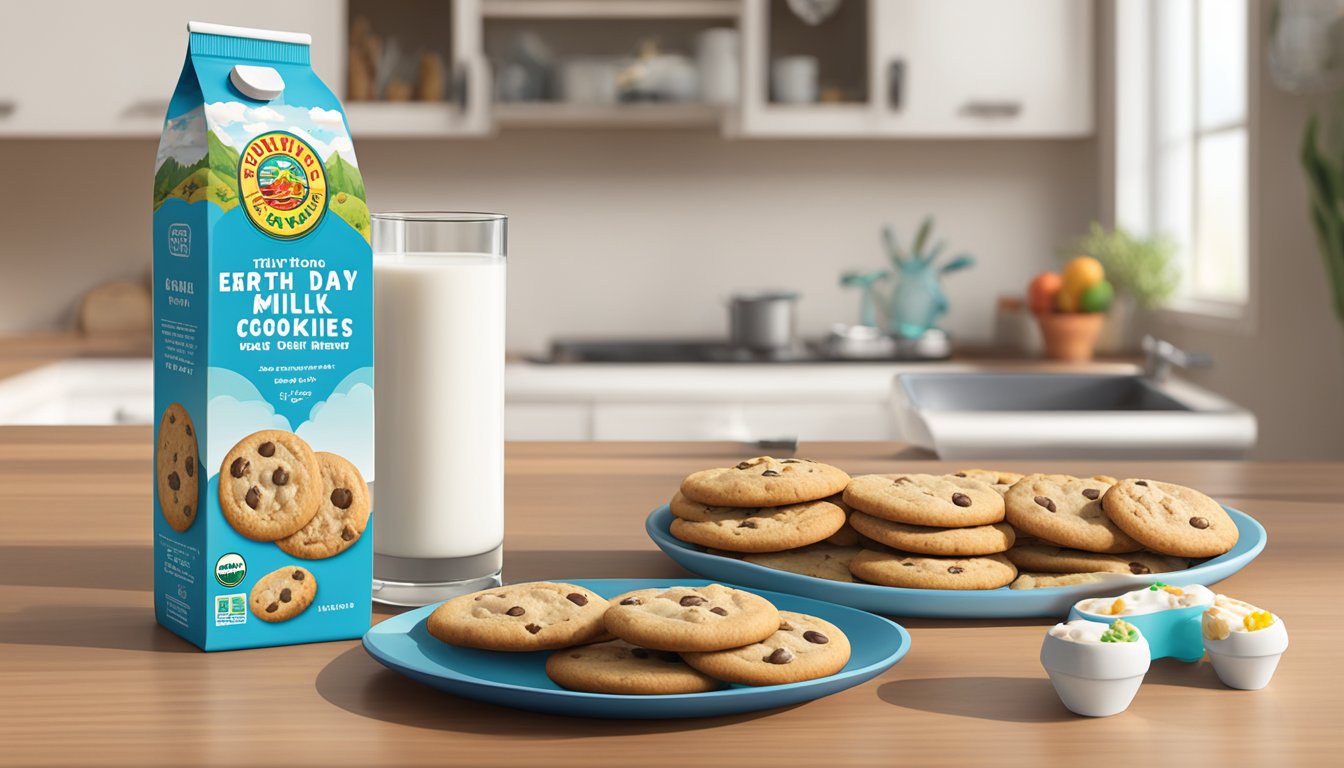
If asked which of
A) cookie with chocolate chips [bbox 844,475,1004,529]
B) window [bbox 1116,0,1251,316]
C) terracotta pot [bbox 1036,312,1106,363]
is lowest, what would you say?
cookie with chocolate chips [bbox 844,475,1004,529]

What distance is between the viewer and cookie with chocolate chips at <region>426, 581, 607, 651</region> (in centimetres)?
61

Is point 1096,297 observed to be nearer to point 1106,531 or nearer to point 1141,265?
point 1141,265

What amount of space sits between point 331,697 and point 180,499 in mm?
141

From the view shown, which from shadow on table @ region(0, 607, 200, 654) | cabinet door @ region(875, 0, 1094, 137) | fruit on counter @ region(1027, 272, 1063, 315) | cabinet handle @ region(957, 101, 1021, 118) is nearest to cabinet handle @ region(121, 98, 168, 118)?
cabinet door @ region(875, 0, 1094, 137)

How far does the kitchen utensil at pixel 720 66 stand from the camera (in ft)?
10.8

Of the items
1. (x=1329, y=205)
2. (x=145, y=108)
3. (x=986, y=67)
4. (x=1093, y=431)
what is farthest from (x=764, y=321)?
(x=145, y=108)

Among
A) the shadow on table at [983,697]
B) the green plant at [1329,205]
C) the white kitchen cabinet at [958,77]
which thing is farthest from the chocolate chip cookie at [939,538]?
the white kitchen cabinet at [958,77]

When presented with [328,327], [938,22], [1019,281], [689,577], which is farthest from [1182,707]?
[1019,281]

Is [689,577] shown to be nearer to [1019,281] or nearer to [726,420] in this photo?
[726,420]

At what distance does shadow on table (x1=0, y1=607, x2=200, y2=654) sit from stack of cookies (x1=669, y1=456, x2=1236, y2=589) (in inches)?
12.3

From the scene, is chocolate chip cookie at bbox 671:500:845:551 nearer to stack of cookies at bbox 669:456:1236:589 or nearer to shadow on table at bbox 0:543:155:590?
stack of cookies at bbox 669:456:1236:589

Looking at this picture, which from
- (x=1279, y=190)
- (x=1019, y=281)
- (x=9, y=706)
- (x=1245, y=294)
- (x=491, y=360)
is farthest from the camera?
(x=1019, y=281)

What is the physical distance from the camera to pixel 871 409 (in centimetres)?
302

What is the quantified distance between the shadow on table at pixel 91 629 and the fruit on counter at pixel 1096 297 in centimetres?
279
